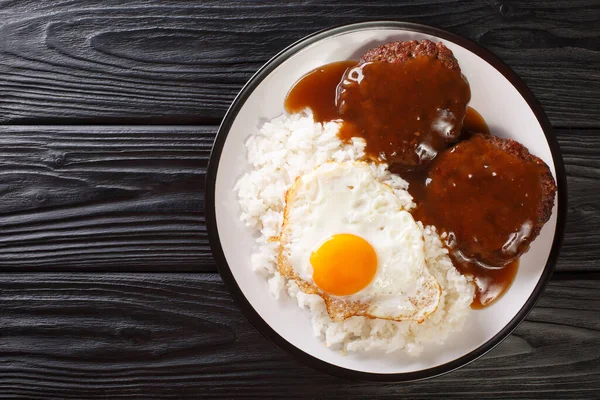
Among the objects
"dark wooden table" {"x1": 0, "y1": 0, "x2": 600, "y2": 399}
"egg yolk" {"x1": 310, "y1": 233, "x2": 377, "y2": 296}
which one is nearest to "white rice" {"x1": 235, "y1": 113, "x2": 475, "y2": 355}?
"egg yolk" {"x1": 310, "y1": 233, "x2": 377, "y2": 296}

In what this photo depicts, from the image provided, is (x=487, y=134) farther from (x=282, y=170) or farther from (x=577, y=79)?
(x=282, y=170)

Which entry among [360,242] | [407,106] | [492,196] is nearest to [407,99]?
[407,106]

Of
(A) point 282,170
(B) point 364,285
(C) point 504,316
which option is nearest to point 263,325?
(B) point 364,285

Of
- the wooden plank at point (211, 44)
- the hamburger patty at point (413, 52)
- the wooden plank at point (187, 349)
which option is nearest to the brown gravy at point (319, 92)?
the hamburger patty at point (413, 52)

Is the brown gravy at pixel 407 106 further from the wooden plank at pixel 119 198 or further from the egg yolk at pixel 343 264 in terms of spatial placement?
the wooden plank at pixel 119 198

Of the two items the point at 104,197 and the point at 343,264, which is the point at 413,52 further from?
the point at 104,197

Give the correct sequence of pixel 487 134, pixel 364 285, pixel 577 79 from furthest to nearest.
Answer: pixel 577 79 → pixel 487 134 → pixel 364 285
